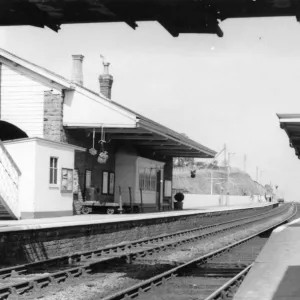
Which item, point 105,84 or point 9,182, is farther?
point 105,84

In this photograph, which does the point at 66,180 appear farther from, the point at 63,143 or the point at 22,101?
the point at 22,101

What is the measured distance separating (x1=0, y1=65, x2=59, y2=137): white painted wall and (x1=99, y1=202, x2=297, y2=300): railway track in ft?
32.9

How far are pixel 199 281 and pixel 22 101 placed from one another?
47.6ft

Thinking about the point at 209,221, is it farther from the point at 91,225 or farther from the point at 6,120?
the point at 91,225

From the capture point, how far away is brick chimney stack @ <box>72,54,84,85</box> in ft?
95.8

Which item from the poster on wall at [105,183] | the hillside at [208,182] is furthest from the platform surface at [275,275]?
the hillside at [208,182]

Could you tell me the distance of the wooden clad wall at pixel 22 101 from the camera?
79.5ft

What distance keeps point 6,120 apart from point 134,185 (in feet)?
24.5

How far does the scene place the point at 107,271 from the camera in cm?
1341

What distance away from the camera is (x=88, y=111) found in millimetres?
24344

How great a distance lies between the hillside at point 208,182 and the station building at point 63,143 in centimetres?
7395

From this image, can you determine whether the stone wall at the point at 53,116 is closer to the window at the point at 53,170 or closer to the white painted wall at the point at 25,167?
the window at the point at 53,170

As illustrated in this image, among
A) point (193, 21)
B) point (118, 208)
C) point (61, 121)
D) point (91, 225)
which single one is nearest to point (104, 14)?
point (193, 21)

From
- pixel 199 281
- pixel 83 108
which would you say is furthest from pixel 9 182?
pixel 199 281
